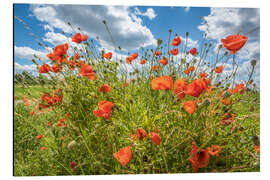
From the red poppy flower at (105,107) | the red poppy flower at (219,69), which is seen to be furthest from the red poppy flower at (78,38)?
the red poppy flower at (219,69)

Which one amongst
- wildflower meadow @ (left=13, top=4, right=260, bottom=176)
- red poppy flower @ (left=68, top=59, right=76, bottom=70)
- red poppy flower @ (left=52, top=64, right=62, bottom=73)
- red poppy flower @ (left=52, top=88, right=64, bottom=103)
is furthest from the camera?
red poppy flower @ (left=68, top=59, right=76, bottom=70)

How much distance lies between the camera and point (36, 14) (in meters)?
1.62

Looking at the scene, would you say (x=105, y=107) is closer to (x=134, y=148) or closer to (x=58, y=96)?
(x=134, y=148)

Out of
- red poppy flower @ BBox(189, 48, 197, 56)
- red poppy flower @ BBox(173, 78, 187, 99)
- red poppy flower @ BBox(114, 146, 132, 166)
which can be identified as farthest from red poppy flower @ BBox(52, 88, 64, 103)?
red poppy flower @ BBox(189, 48, 197, 56)

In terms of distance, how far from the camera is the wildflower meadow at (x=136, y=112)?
1.24 metres

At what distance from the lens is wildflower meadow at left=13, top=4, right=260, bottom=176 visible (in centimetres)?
124

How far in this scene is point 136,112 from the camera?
1447 mm

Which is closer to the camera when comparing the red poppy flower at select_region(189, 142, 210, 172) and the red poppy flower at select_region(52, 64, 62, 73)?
the red poppy flower at select_region(189, 142, 210, 172)

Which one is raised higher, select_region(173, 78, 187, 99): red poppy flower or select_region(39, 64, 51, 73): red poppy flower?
select_region(39, 64, 51, 73): red poppy flower

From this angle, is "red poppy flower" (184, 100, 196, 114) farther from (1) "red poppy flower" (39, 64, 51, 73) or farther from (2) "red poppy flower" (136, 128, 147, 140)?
(1) "red poppy flower" (39, 64, 51, 73)

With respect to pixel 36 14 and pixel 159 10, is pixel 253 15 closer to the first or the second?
pixel 159 10

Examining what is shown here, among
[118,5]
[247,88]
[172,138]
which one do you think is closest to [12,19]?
[118,5]

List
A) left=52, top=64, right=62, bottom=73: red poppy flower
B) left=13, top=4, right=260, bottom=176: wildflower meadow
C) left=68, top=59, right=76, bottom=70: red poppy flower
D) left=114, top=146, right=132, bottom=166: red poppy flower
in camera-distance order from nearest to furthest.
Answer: left=114, top=146, right=132, bottom=166: red poppy flower
left=13, top=4, right=260, bottom=176: wildflower meadow
left=52, top=64, right=62, bottom=73: red poppy flower
left=68, top=59, right=76, bottom=70: red poppy flower

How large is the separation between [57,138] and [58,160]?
15 centimetres
